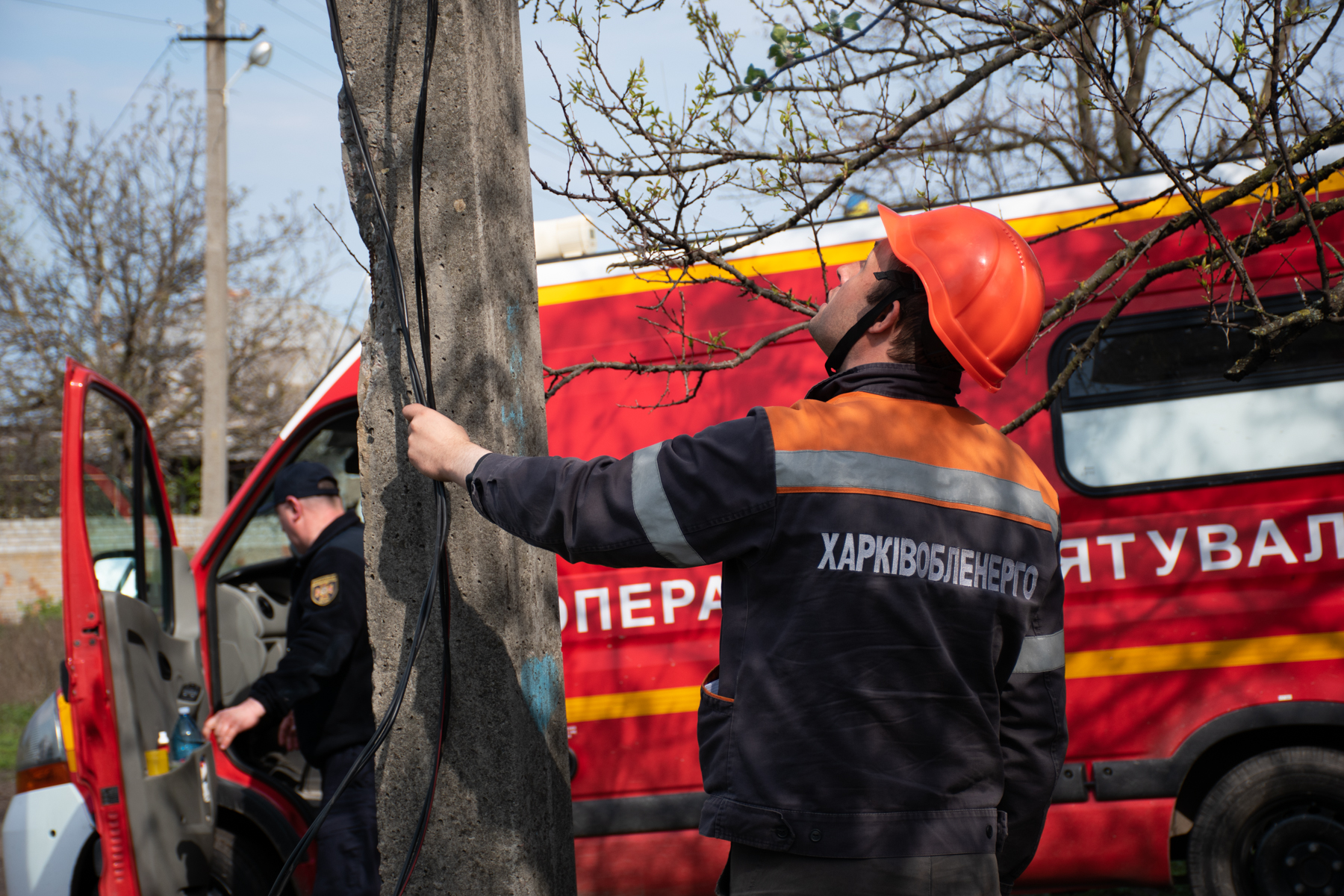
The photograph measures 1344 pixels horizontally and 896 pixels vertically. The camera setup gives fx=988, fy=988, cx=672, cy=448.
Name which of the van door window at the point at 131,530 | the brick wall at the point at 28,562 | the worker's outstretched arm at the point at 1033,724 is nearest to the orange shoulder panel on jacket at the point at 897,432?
the worker's outstretched arm at the point at 1033,724

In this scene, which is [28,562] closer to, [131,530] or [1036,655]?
[131,530]

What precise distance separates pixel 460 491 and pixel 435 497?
0.15 feet

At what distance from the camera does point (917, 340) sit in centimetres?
157

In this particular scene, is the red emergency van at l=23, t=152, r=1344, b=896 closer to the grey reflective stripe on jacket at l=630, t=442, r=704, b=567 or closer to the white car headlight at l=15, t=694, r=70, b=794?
the white car headlight at l=15, t=694, r=70, b=794

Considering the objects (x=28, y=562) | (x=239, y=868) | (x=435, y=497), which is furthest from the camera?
(x=28, y=562)

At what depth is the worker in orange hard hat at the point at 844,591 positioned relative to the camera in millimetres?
1391

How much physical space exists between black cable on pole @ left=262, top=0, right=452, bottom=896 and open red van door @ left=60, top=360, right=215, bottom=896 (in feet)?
4.46

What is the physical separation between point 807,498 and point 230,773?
10.6ft

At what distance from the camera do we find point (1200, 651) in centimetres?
326

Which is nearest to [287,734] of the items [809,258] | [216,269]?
[809,258]

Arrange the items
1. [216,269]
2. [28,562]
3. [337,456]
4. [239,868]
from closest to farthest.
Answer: [239,868]
[337,456]
[216,269]
[28,562]

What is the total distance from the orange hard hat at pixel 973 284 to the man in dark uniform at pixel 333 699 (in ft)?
7.84

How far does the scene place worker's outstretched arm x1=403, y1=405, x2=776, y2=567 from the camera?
1.38 m

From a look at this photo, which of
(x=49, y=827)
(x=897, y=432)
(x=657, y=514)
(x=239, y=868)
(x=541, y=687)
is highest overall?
(x=897, y=432)
